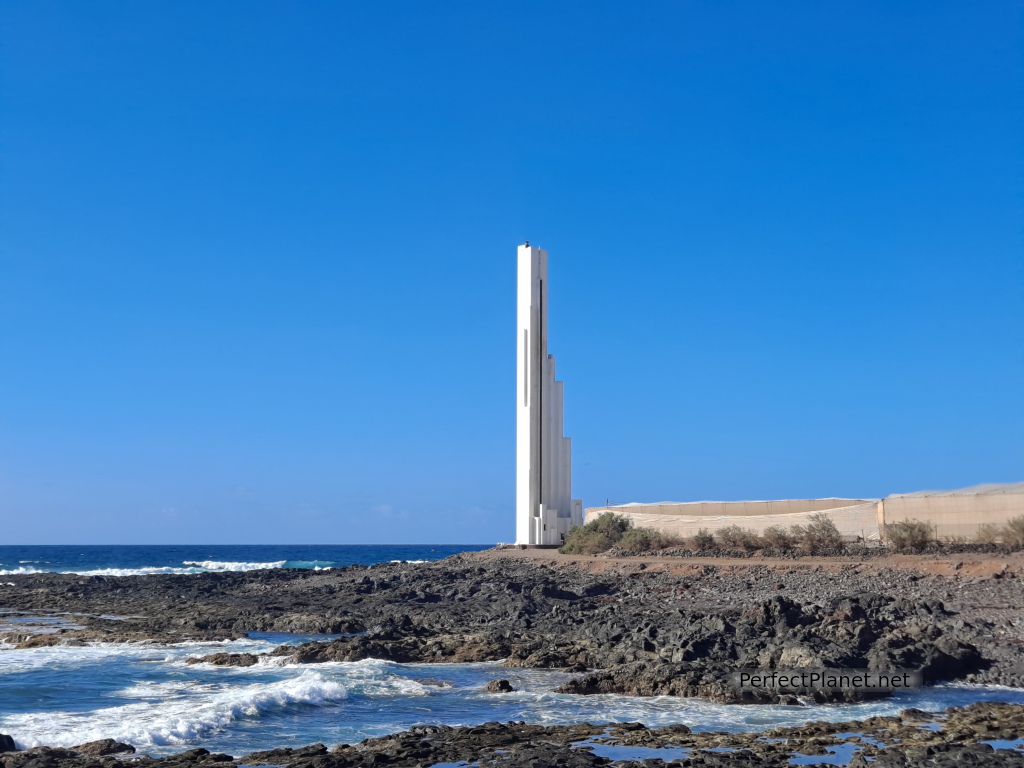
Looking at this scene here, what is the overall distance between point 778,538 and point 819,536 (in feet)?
5.47

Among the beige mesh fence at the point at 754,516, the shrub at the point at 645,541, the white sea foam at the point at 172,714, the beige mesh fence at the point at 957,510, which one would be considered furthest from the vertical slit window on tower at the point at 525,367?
the white sea foam at the point at 172,714

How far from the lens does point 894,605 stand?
2122 cm

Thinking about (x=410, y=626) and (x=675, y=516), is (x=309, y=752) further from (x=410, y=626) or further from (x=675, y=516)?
(x=675, y=516)

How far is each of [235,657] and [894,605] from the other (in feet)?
48.9

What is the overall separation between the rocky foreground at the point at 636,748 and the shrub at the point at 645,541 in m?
24.3

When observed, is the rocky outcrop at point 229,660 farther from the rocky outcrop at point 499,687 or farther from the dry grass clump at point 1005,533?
the dry grass clump at point 1005,533

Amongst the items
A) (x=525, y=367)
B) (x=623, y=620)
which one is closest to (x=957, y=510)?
(x=623, y=620)

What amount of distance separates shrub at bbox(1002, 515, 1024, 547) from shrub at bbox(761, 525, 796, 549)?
7.43 metres

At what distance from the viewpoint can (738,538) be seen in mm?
35875

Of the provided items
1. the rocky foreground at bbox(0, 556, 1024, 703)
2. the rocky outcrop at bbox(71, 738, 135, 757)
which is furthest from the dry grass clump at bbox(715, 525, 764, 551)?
the rocky outcrop at bbox(71, 738, 135, 757)

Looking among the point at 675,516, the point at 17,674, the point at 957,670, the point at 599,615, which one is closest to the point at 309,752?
the point at 17,674

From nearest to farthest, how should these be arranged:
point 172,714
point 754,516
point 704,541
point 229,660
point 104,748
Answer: point 104,748
point 172,714
point 229,660
point 704,541
point 754,516

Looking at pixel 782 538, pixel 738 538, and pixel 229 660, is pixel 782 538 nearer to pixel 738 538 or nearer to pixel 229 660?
pixel 738 538

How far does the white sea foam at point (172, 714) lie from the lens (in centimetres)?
1361
